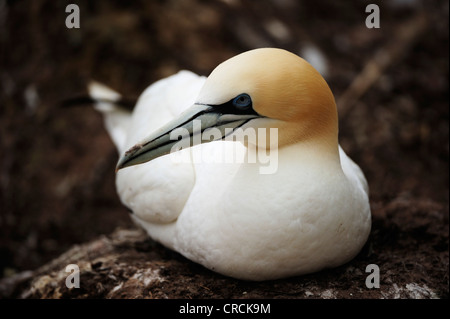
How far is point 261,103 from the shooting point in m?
2.32

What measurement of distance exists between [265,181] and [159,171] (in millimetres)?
764

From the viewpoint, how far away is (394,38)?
22.6ft

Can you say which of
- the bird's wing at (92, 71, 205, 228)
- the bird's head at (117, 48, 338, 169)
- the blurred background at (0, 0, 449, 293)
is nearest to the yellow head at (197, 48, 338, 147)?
the bird's head at (117, 48, 338, 169)

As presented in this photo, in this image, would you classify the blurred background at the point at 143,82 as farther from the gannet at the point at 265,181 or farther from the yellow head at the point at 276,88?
the yellow head at the point at 276,88

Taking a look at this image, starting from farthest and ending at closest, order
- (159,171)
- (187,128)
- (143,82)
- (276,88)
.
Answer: (143,82), (159,171), (187,128), (276,88)

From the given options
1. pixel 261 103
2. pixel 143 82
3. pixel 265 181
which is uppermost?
pixel 143 82

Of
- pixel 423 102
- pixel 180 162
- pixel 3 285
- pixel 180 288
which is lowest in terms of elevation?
pixel 3 285

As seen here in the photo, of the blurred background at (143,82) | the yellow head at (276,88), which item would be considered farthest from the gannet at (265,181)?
the blurred background at (143,82)

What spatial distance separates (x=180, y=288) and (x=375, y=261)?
1231 millimetres

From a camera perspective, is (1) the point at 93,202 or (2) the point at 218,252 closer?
(2) the point at 218,252

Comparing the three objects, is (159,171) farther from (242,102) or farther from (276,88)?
(276,88)

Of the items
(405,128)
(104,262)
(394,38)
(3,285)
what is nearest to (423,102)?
(405,128)

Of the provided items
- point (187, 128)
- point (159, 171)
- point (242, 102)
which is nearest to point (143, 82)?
point (159, 171)
